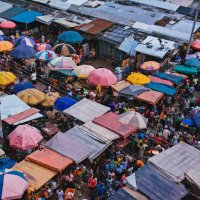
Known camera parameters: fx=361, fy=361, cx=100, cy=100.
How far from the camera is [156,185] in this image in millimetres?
12727

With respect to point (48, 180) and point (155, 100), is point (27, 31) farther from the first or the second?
point (48, 180)

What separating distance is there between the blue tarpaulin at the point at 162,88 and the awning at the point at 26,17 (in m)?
12.4

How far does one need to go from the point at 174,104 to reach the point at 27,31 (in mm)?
13282

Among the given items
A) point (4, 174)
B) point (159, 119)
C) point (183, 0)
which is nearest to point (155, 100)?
point (159, 119)

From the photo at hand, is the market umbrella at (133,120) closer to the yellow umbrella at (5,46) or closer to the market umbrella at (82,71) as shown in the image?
the market umbrella at (82,71)

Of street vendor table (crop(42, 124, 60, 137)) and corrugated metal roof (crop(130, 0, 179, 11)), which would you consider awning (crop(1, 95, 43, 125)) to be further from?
corrugated metal roof (crop(130, 0, 179, 11))

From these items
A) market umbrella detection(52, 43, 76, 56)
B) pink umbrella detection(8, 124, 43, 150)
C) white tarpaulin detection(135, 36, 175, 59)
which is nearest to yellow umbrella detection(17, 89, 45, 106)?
pink umbrella detection(8, 124, 43, 150)

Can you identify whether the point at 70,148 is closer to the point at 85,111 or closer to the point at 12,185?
the point at 85,111

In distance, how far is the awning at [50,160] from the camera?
44.1 ft

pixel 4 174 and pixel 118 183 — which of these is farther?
pixel 118 183

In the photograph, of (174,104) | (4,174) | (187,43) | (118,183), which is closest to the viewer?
(4,174)

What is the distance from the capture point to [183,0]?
31062 millimetres

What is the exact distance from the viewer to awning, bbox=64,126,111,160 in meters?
14.4

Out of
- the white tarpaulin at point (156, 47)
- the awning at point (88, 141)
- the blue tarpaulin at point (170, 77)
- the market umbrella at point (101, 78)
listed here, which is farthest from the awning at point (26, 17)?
the awning at point (88, 141)
